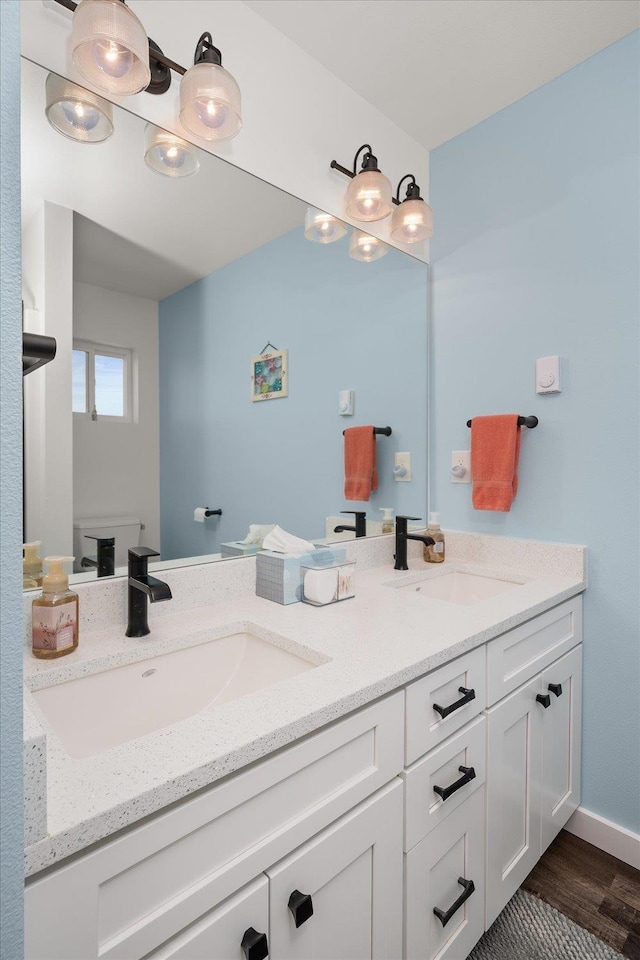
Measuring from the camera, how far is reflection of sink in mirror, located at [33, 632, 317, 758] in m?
0.83

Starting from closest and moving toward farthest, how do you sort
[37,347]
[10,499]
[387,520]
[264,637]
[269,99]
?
[10,499] < [37,347] < [264,637] < [269,99] < [387,520]

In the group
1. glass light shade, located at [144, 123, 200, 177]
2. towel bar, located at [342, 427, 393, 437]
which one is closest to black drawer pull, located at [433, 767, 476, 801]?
towel bar, located at [342, 427, 393, 437]

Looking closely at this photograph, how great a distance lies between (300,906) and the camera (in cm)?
70

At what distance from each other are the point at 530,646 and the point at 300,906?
34.0 inches

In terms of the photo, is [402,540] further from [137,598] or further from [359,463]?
[137,598]

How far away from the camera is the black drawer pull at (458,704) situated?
3.19 feet

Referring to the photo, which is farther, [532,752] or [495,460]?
[495,460]

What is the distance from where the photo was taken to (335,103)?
1632mm

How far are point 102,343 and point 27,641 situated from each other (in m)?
0.65

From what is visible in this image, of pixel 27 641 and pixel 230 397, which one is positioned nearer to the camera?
pixel 27 641

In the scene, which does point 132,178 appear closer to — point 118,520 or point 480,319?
point 118,520

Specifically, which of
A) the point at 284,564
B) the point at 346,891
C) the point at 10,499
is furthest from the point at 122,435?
the point at 346,891

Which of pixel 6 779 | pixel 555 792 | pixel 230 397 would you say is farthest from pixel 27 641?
pixel 555 792

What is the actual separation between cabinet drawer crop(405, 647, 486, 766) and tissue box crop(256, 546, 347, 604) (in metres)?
0.43
